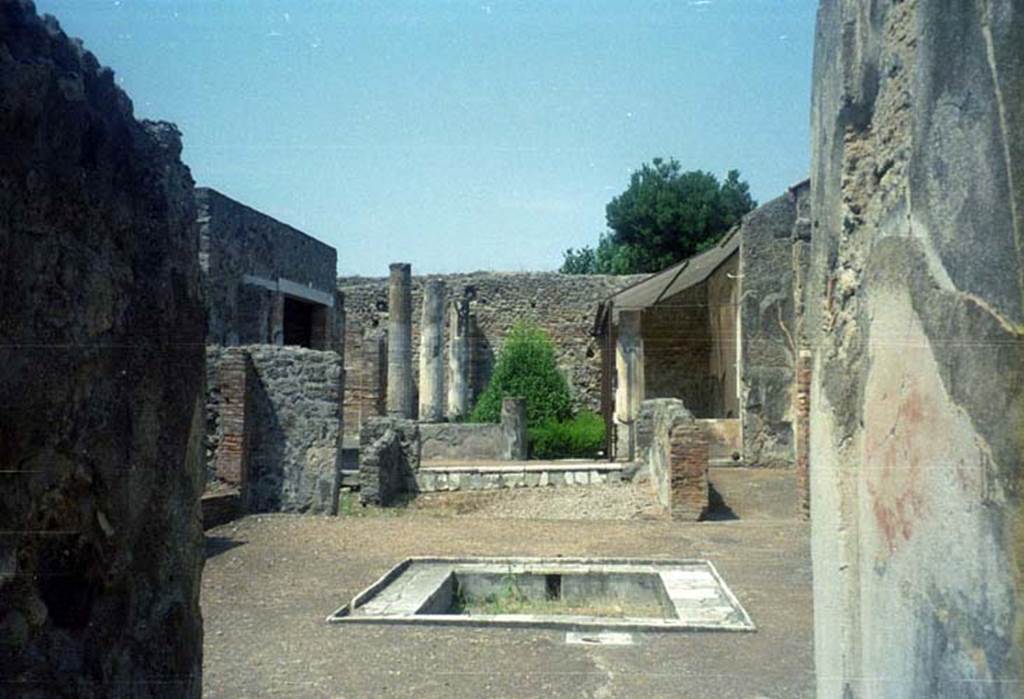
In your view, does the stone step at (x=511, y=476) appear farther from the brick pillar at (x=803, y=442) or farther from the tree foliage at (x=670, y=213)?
the tree foliage at (x=670, y=213)

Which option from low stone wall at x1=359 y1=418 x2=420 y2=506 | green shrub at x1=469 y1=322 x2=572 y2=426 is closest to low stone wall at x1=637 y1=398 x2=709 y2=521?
low stone wall at x1=359 y1=418 x2=420 y2=506

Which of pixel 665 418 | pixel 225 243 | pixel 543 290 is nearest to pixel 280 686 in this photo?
pixel 665 418

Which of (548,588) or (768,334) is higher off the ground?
(768,334)

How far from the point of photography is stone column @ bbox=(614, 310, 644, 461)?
1983 cm

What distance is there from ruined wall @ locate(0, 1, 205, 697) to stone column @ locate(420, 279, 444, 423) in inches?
986

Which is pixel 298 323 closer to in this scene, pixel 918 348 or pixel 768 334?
pixel 768 334

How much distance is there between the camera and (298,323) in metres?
20.2

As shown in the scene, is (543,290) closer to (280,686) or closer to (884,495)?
(280,686)

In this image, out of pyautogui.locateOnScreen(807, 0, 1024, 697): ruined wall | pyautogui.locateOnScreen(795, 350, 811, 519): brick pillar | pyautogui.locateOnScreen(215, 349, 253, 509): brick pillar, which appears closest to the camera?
pyautogui.locateOnScreen(807, 0, 1024, 697): ruined wall

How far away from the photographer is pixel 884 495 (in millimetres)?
2617

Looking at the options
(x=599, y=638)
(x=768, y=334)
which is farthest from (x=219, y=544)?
(x=768, y=334)

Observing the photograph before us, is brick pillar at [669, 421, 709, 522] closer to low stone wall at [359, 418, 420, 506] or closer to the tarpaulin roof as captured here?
low stone wall at [359, 418, 420, 506]

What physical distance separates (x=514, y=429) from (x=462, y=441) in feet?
4.01

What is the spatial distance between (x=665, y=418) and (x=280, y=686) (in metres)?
8.30
